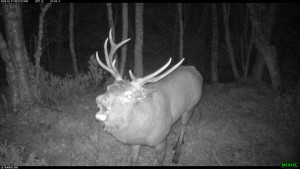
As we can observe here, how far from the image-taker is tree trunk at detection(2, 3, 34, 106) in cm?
596

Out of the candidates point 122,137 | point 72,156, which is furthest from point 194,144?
point 72,156

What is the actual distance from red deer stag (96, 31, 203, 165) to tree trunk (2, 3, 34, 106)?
131 inches

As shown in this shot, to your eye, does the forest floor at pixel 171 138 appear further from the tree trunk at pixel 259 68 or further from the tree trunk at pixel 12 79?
the tree trunk at pixel 259 68

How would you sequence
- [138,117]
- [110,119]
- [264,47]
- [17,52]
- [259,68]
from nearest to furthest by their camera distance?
[110,119] < [138,117] < [17,52] < [264,47] < [259,68]

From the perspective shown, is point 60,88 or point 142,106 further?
point 60,88

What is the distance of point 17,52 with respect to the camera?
605 centimetres

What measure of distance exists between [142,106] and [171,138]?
2472 mm

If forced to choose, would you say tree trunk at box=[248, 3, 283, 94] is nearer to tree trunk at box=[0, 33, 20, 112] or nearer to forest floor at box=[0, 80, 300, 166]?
forest floor at box=[0, 80, 300, 166]

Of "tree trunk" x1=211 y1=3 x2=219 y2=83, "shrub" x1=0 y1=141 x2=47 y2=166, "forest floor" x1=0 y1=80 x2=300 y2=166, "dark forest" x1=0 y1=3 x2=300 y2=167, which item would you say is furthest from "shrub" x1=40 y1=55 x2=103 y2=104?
"tree trunk" x1=211 y1=3 x2=219 y2=83

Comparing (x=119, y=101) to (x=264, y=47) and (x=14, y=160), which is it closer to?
(x=14, y=160)

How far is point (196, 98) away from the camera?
5965 millimetres

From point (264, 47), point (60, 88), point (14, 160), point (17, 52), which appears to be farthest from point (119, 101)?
point (264, 47)

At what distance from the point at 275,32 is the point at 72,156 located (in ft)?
45.5

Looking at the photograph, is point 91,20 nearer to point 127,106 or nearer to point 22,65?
point 22,65
